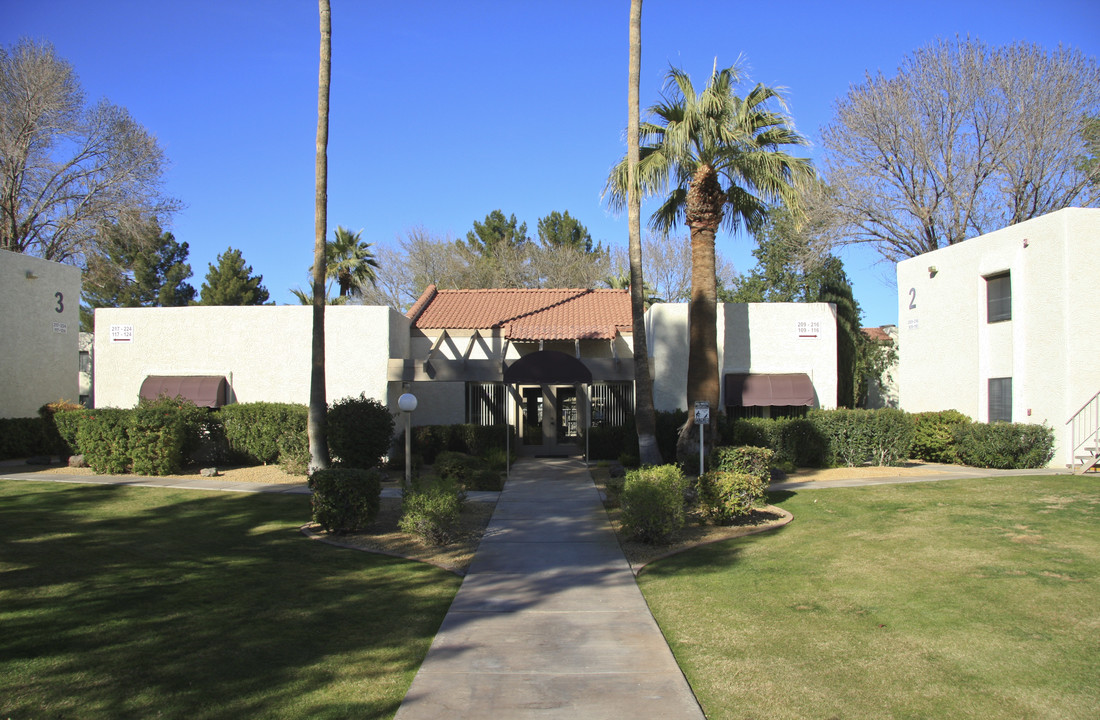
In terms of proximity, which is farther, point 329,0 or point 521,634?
point 329,0

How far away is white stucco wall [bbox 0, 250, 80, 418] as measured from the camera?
19.4m

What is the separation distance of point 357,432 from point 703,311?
27.2ft

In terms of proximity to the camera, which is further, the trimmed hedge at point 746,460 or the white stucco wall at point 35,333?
the white stucco wall at point 35,333

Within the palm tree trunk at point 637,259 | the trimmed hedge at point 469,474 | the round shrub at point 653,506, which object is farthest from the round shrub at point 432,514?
the palm tree trunk at point 637,259

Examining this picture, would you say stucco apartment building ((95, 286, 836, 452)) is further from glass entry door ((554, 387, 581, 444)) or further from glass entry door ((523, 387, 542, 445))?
glass entry door ((523, 387, 542, 445))

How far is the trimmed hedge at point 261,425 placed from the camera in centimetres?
1730

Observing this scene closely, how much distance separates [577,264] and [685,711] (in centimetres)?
3968

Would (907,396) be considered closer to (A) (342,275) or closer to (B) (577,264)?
(A) (342,275)

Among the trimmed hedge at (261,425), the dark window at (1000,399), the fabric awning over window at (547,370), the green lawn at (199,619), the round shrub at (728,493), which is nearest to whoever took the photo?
the green lawn at (199,619)

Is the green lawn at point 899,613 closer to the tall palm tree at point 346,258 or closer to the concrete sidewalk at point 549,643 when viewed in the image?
the concrete sidewalk at point 549,643

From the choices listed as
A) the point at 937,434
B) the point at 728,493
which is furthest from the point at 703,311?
the point at 937,434

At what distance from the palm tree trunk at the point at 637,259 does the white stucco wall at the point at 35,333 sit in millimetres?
17554

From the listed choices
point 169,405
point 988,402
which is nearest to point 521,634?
point 169,405

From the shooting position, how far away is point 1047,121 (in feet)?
77.9
